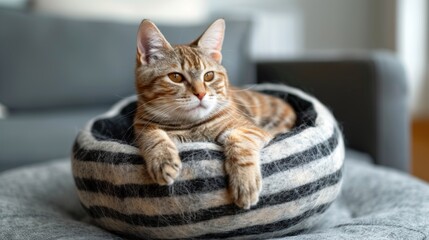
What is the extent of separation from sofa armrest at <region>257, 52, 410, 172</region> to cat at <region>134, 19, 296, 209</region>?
68 cm

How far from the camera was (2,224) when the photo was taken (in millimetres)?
945

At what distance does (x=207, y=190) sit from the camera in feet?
2.60

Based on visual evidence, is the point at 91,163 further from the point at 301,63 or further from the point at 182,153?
the point at 301,63

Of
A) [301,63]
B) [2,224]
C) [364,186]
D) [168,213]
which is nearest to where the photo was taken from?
[168,213]

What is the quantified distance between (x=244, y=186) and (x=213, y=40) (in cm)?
38

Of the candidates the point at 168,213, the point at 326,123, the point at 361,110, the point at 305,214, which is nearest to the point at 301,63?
the point at 361,110

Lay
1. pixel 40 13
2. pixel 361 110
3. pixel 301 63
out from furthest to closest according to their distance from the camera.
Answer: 1. pixel 40 13
2. pixel 301 63
3. pixel 361 110

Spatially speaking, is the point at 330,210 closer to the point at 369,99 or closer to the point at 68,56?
the point at 369,99

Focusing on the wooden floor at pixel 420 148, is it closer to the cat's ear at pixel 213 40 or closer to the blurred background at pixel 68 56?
the blurred background at pixel 68 56

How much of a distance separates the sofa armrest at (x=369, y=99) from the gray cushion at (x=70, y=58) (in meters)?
0.35

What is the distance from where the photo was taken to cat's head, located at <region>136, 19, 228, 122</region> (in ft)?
3.03

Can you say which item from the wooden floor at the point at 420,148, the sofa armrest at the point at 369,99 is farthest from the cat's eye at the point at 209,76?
the wooden floor at the point at 420,148

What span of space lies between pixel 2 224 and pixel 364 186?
→ 824 millimetres

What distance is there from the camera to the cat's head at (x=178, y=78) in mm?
924
